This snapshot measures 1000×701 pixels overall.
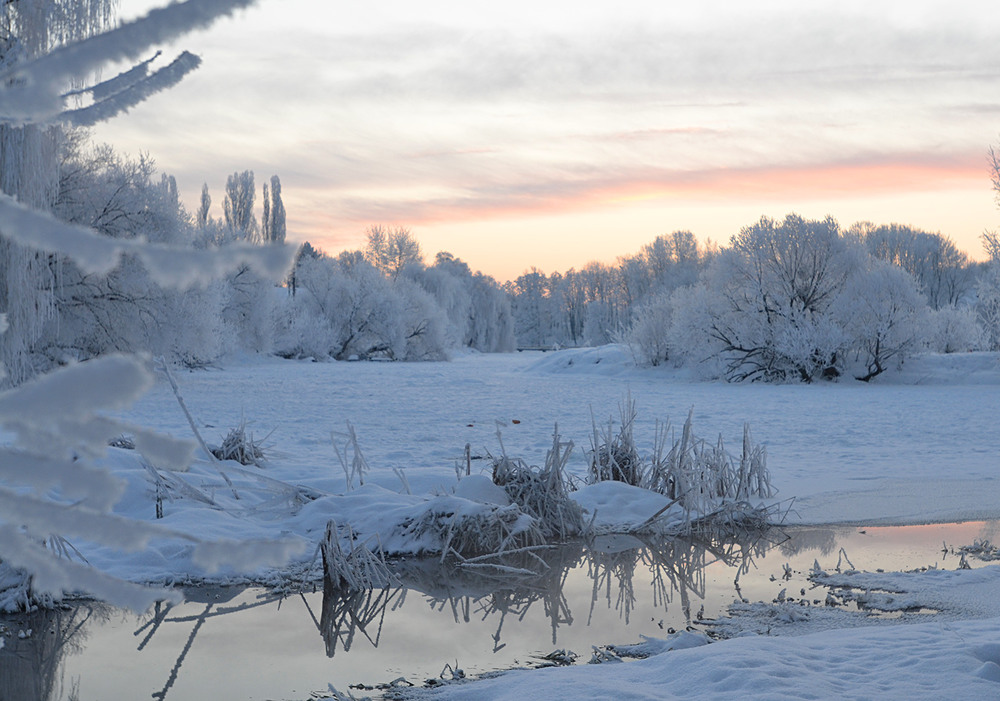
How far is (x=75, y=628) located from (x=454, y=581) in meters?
2.21

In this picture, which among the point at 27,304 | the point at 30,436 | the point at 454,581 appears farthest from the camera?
the point at 27,304

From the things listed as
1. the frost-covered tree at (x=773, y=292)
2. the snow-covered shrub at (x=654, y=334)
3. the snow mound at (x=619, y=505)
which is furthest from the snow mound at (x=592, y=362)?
the snow mound at (x=619, y=505)

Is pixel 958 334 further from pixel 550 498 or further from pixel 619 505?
pixel 550 498

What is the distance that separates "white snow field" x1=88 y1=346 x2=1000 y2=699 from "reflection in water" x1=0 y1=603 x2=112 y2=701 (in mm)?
512

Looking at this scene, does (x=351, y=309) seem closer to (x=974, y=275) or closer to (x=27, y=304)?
(x=27, y=304)

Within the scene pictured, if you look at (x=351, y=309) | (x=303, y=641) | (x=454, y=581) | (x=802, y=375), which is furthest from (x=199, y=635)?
(x=351, y=309)

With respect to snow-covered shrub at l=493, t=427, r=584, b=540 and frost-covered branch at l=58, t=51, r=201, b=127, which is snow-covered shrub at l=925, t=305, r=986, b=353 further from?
frost-covered branch at l=58, t=51, r=201, b=127

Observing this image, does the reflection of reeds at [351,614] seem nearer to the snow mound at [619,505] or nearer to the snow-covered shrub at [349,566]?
the snow-covered shrub at [349,566]

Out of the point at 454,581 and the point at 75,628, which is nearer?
the point at 75,628

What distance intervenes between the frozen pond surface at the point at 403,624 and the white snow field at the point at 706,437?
439mm

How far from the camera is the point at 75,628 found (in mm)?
4617

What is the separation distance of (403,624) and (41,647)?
5.92ft

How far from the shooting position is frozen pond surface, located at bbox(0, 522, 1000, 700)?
4.02m

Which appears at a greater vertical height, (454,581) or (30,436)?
(30,436)
